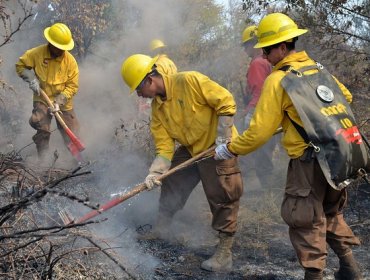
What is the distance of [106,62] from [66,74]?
423 centimetres

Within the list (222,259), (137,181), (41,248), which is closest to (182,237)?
(222,259)

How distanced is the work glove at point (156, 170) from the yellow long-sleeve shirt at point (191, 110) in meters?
0.06

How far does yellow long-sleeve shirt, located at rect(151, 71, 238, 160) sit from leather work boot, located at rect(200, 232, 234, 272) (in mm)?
855

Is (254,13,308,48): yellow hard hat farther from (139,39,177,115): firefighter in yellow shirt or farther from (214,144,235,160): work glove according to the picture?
(139,39,177,115): firefighter in yellow shirt

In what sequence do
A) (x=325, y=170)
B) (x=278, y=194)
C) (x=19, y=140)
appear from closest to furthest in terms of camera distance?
(x=325, y=170), (x=278, y=194), (x=19, y=140)

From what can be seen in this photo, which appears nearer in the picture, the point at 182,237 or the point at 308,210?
the point at 308,210

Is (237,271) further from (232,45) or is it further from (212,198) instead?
(232,45)

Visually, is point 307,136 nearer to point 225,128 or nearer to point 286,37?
point 286,37

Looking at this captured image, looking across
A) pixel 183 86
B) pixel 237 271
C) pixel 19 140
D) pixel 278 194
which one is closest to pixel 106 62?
pixel 19 140

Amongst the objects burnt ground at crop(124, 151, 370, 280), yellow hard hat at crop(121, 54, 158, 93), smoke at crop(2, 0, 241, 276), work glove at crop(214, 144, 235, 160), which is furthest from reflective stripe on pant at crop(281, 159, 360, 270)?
yellow hard hat at crop(121, 54, 158, 93)

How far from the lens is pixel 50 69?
21.3 ft

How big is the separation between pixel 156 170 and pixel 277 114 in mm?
1458

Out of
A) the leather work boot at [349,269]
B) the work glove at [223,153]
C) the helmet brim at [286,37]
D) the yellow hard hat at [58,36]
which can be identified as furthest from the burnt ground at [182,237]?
the yellow hard hat at [58,36]

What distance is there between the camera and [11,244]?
2.62 meters
